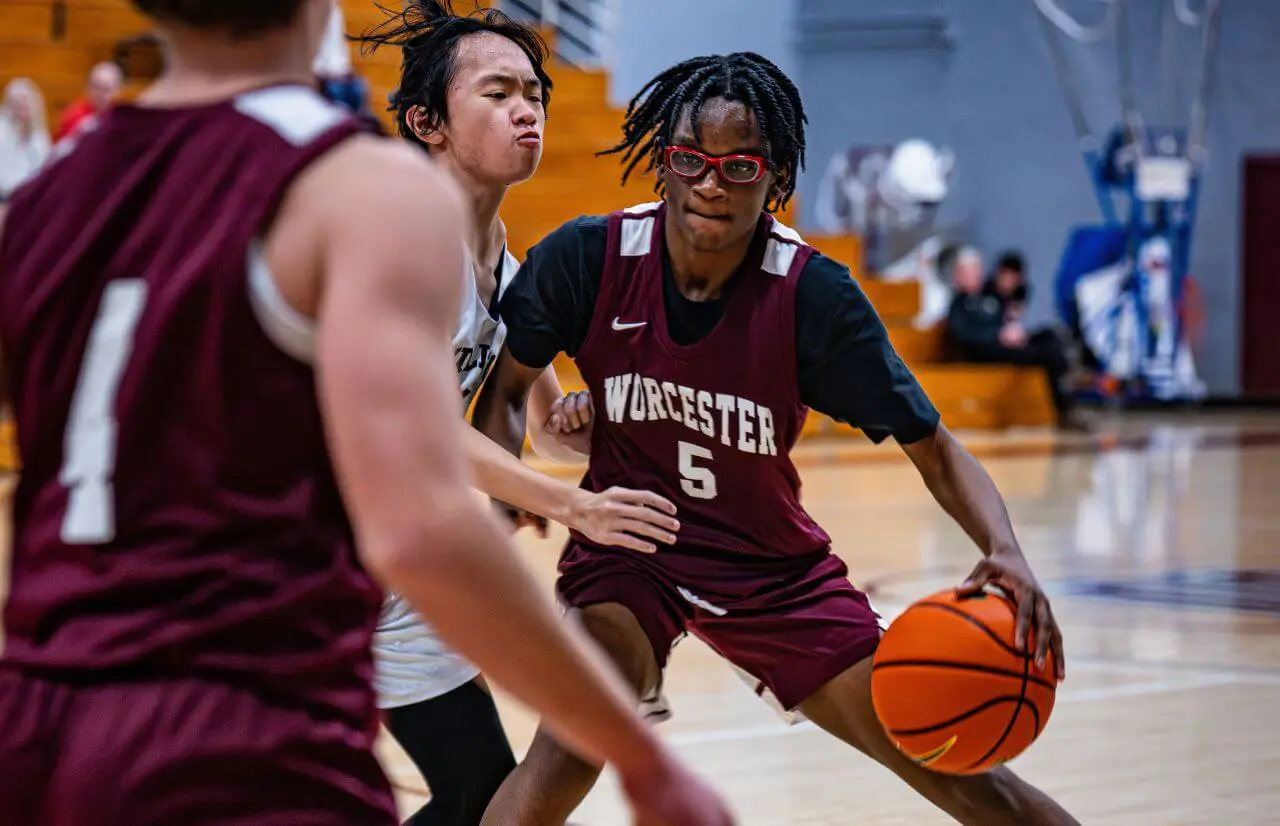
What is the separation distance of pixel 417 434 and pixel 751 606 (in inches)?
75.2

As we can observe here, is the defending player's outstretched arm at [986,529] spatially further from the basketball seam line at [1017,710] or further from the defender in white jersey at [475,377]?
the defender in white jersey at [475,377]

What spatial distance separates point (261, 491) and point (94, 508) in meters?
0.13

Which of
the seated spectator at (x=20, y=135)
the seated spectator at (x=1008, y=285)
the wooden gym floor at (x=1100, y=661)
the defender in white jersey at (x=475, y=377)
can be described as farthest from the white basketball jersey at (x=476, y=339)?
the seated spectator at (x=1008, y=285)

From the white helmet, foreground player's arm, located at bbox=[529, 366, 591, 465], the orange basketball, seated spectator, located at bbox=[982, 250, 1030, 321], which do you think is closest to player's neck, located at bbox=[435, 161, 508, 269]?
foreground player's arm, located at bbox=[529, 366, 591, 465]

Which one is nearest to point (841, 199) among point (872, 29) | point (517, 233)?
point (872, 29)

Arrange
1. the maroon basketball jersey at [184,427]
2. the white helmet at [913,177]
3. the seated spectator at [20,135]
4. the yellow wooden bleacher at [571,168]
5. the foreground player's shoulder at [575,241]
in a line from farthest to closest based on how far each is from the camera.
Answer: the white helmet at [913,177], the yellow wooden bleacher at [571,168], the seated spectator at [20,135], the foreground player's shoulder at [575,241], the maroon basketball jersey at [184,427]

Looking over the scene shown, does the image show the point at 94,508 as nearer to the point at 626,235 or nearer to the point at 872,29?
the point at 626,235

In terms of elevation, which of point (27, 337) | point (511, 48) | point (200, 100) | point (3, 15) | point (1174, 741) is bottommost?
point (1174, 741)

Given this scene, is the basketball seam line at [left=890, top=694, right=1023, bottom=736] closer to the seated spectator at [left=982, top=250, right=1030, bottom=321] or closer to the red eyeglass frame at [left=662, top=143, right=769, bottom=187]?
the red eyeglass frame at [left=662, top=143, right=769, bottom=187]

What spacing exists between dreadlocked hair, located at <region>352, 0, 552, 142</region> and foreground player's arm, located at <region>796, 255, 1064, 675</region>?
2.30ft

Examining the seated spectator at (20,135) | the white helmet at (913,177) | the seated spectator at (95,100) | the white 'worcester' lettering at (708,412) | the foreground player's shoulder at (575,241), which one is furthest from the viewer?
the white helmet at (913,177)

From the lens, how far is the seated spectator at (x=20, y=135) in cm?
1070

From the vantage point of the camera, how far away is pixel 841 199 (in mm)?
17922

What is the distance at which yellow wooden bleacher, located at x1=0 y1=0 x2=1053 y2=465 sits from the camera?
12.9 m
